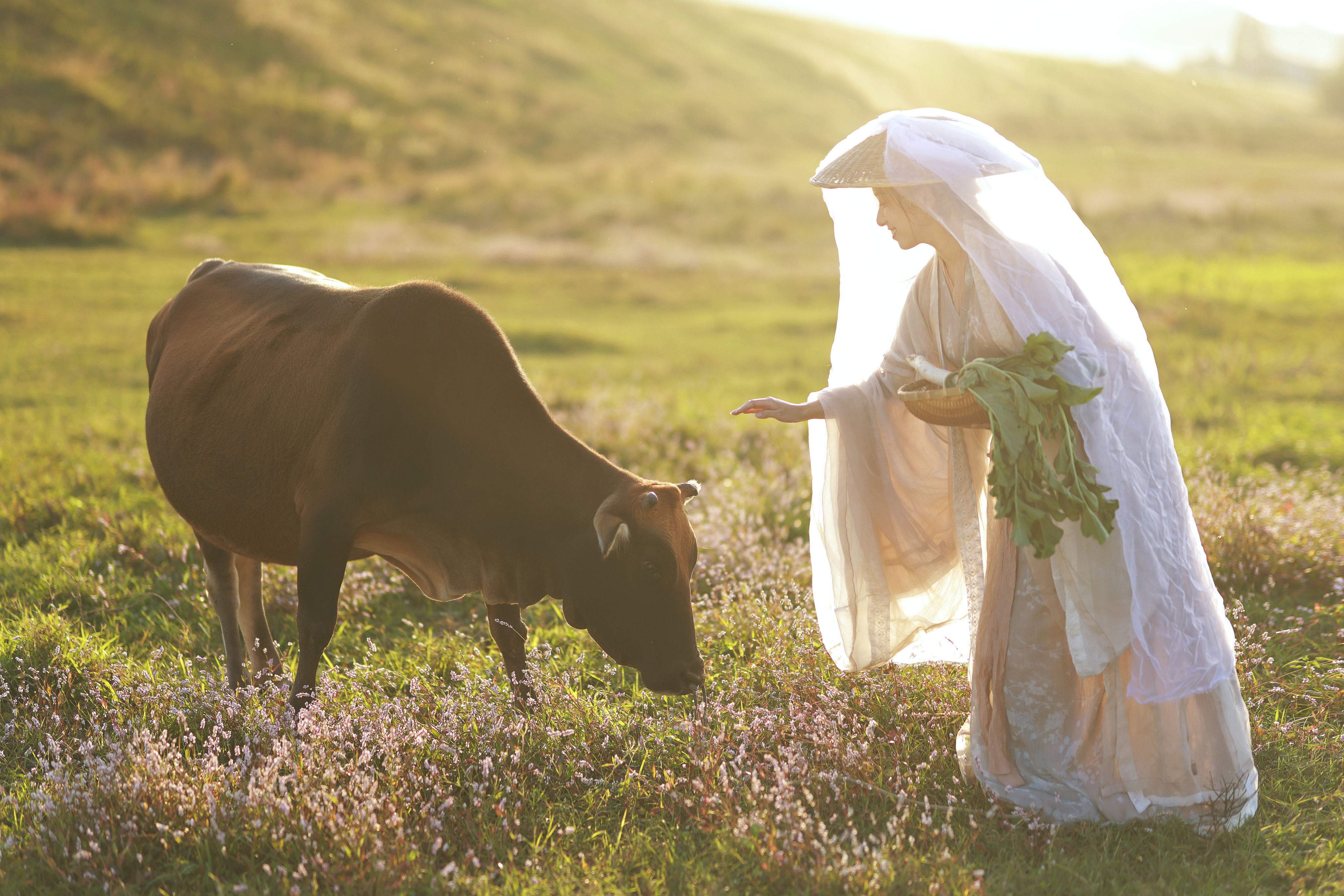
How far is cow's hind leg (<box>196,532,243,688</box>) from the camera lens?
5434mm

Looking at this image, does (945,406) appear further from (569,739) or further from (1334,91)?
(1334,91)

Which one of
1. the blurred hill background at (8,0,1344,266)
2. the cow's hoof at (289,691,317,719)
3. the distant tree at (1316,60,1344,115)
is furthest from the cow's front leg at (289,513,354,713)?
the distant tree at (1316,60,1344,115)

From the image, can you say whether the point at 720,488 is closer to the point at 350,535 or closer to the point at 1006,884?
the point at 350,535

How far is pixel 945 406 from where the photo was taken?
13.5 feet

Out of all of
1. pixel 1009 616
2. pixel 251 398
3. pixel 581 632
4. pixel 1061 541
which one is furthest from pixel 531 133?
pixel 1061 541

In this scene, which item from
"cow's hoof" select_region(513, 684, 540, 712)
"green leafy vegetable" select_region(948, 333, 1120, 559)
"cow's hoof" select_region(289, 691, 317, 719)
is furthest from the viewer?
"cow's hoof" select_region(513, 684, 540, 712)

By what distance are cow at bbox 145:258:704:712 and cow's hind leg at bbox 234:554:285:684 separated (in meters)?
0.52

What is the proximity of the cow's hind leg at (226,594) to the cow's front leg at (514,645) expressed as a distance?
1.53 metres

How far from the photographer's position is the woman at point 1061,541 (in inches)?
156

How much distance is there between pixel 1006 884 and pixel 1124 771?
2.55 ft

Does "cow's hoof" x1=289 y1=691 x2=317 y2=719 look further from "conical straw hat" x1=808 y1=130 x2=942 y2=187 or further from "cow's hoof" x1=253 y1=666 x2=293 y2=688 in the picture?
"conical straw hat" x1=808 y1=130 x2=942 y2=187

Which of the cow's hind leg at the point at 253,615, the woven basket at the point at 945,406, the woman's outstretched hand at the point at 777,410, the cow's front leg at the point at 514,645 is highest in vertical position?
the woven basket at the point at 945,406

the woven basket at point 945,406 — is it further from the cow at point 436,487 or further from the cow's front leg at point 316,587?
the cow's front leg at point 316,587

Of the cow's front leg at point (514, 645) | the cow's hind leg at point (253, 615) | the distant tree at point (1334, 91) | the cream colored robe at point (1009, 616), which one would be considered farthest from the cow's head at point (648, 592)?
the distant tree at point (1334, 91)
